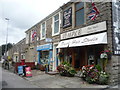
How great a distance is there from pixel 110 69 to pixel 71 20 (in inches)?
209

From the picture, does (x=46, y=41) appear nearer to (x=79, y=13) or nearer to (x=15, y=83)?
(x=79, y=13)

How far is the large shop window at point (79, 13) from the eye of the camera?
966cm

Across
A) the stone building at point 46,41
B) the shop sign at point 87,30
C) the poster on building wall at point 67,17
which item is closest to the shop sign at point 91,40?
the shop sign at point 87,30

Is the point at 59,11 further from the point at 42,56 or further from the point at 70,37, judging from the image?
the point at 42,56

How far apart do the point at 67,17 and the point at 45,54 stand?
232 inches

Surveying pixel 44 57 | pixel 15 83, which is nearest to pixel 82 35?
pixel 15 83

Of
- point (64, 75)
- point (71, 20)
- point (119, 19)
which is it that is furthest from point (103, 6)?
point (64, 75)

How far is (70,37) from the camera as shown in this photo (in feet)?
33.5

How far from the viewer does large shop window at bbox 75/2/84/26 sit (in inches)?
380

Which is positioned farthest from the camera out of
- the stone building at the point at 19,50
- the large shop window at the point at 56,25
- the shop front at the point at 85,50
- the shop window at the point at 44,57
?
the stone building at the point at 19,50

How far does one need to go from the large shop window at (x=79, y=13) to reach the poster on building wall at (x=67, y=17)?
62 cm

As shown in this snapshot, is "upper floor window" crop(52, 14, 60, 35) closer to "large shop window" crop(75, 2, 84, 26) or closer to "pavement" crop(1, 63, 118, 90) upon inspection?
"large shop window" crop(75, 2, 84, 26)

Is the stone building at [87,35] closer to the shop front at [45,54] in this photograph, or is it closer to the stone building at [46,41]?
the stone building at [46,41]

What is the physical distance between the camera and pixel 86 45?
8.27 meters
